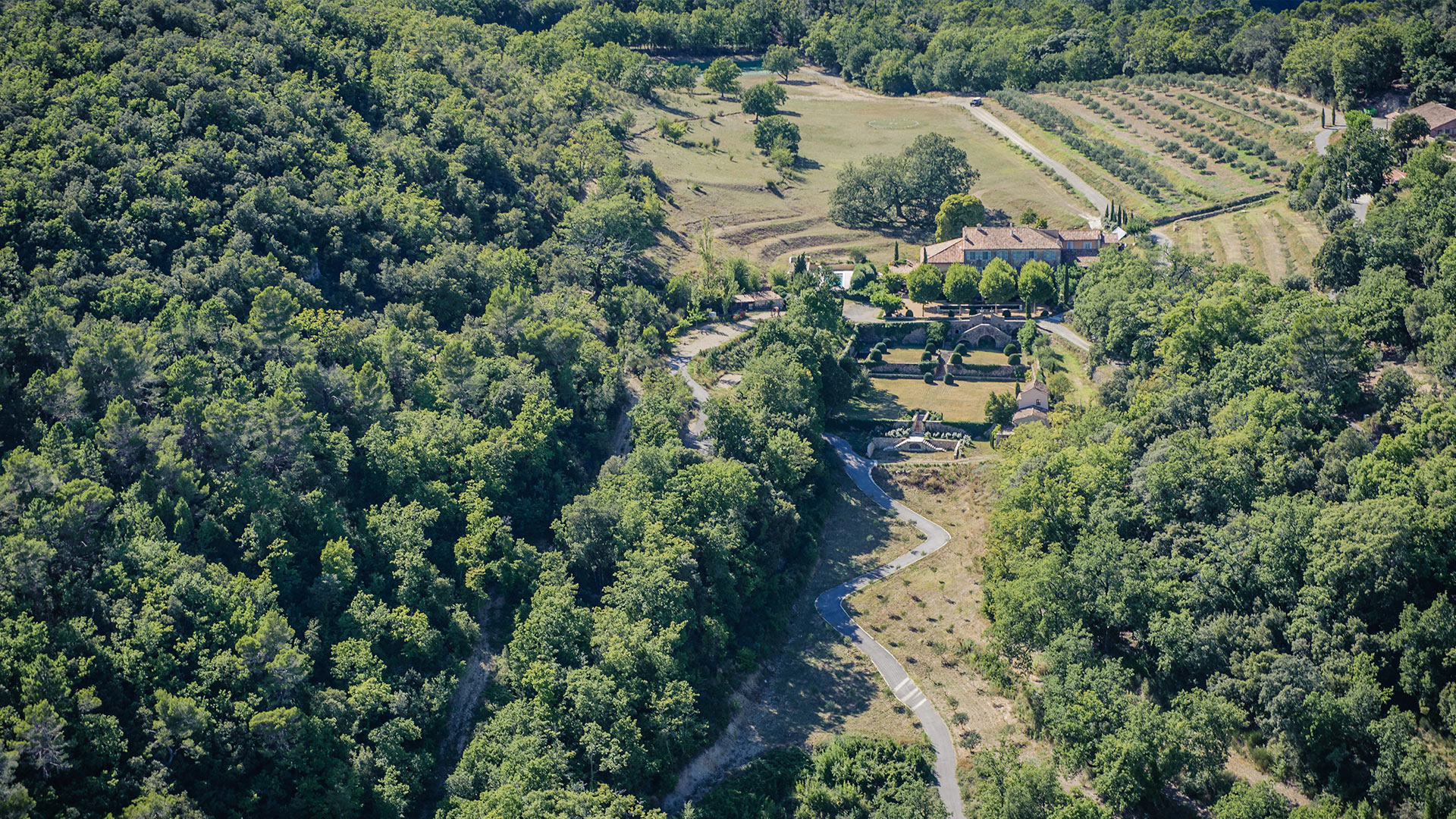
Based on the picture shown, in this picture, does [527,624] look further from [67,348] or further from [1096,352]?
[1096,352]

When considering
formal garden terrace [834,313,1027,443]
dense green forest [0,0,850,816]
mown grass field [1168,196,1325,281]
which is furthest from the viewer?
mown grass field [1168,196,1325,281]

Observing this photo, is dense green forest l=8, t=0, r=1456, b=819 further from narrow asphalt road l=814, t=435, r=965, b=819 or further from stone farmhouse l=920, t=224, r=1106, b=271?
stone farmhouse l=920, t=224, r=1106, b=271

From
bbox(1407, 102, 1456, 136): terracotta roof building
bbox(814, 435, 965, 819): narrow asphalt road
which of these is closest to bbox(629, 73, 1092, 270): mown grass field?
bbox(1407, 102, 1456, 136): terracotta roof building

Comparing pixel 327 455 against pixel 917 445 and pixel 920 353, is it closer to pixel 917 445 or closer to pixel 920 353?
pixel 917 445

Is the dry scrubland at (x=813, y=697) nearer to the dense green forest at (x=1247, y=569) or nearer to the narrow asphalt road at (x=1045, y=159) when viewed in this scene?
the dense green forest at (x=1247, y=569)

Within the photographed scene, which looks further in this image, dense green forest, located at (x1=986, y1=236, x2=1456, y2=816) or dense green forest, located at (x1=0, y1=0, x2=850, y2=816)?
dense green forest, located at (x1=986, y1=236, x2=1456, y2=816)

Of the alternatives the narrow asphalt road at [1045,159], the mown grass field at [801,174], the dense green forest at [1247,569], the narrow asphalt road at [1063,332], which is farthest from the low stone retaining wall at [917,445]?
the narrow asphalt road at [1045,159]

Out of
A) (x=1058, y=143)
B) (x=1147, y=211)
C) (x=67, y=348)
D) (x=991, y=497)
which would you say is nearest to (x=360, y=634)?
(x=67, y=348)
